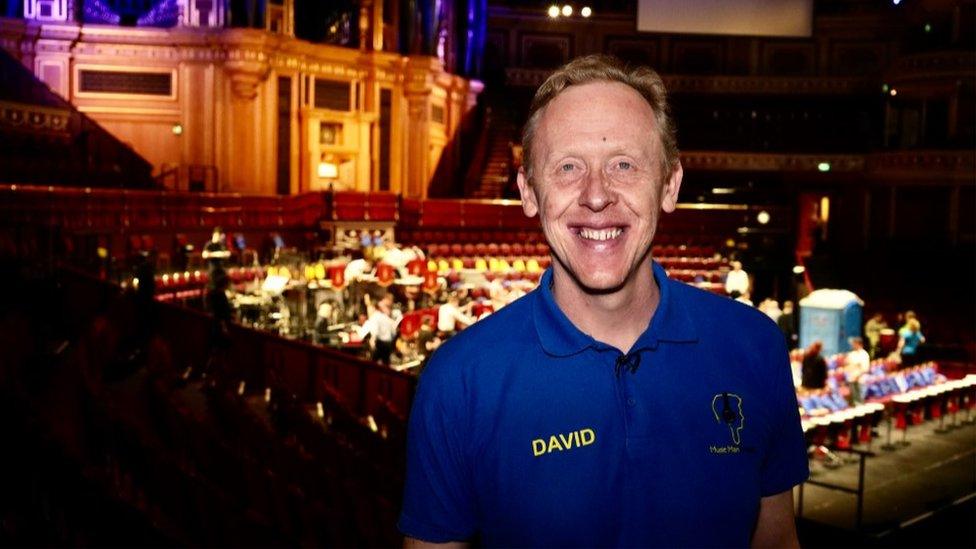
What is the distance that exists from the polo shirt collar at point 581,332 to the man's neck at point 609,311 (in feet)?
0.14

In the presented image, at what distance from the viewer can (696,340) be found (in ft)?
7.45

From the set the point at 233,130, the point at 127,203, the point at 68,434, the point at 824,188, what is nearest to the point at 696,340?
the point at 68,434

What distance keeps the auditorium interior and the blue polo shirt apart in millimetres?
1854

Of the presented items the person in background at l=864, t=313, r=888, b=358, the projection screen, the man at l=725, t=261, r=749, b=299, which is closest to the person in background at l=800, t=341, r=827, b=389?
the projection screen

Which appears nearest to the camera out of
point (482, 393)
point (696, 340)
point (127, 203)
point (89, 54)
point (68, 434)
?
point (482, 393)

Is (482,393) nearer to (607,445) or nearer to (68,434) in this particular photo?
(607,445)

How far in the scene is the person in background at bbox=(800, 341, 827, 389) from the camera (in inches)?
506

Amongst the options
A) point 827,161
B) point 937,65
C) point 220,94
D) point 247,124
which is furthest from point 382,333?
point 937,65

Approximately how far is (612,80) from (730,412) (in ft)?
2.76

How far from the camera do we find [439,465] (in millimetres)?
2158

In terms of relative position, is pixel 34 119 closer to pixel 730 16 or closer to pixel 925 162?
pixel 730 16

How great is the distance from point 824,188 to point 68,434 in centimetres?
2953

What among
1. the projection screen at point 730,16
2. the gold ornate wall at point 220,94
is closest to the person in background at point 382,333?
the projection screen at point 730,16

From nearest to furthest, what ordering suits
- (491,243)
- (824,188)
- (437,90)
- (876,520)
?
(876,520), (491,243), (437,90), (824,188)
